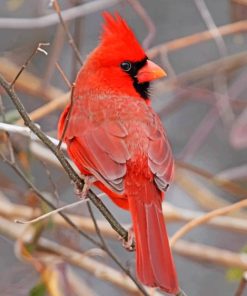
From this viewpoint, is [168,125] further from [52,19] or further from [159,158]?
[159,158]

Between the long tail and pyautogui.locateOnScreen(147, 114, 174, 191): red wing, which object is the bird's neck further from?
the long tail

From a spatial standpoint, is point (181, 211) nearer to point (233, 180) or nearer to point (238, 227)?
point (238, 227)

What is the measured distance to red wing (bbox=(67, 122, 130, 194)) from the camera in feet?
9.13

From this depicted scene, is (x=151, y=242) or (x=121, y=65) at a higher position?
(x=121, y=65)

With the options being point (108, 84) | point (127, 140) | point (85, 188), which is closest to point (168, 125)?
point (108, 84)

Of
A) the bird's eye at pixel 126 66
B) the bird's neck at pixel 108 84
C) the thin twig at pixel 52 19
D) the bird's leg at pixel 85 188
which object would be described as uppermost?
the thin twig at pixel 52 19

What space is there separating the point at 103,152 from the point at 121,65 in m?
0.41

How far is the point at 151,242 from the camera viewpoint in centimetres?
269

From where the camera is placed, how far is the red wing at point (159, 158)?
2848 millimetres

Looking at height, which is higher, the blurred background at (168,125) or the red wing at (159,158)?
the blurred background at (168,125)

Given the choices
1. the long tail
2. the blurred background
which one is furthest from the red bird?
the blurred background

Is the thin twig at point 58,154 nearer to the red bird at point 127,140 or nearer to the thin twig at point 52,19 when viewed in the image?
the red bird at point 127,140

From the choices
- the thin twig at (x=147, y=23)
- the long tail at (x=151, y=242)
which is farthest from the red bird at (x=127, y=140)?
the thin twig at (x=147, y=23)

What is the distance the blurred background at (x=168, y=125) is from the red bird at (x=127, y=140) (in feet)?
0.51
